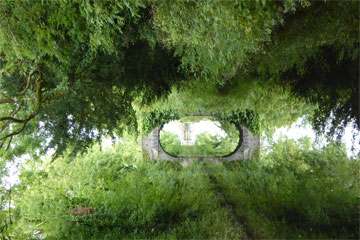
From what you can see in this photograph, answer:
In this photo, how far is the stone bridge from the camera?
304 inches

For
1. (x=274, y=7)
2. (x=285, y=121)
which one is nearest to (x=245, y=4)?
(x=274, y=7)

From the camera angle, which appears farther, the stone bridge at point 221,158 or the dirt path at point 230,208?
the stone bridge at point 221,158

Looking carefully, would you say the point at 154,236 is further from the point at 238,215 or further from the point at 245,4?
the point at 245,4

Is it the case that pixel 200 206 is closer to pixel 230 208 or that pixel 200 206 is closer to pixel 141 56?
pixel 230 208

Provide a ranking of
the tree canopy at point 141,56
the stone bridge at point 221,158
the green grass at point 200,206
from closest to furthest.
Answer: the tree canopy at point 141,56 < the green grass at point 200,206 < the stone bridge at point 221,158

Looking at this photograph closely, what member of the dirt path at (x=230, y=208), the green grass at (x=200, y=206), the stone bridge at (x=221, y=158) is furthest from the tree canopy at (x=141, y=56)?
the stone bridge at (x=221, y=158)

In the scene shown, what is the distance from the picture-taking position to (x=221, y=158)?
8219 millimetres

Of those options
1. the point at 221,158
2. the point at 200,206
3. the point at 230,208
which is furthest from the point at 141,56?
the point at 221,158

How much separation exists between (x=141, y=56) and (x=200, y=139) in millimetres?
8121

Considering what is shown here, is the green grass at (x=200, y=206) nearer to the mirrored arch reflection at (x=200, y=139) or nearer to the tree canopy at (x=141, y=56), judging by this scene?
the tree canopy at (x=141, y=56)

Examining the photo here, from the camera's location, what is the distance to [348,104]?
2582 millimetres

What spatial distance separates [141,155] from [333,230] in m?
5.93

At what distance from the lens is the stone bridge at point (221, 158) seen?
7.72 meters

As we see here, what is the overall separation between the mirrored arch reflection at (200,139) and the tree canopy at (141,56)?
603 cm
